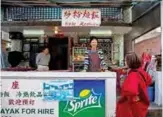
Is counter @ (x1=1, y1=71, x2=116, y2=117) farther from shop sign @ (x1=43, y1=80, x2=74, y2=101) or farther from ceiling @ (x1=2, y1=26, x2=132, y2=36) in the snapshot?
ceiling @ (x1=2, y1=26, x2=132, y2=36)

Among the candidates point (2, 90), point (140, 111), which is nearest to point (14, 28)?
point (2, 90)

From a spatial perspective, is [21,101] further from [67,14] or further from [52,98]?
[67,14]

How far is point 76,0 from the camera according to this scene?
302 inches

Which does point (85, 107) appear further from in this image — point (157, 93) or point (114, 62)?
point (114, 62)

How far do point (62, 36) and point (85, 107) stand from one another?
32.6 ft

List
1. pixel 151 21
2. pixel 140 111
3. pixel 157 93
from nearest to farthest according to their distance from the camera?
pixel 140 111
pixel 157 93
pixel 151 21

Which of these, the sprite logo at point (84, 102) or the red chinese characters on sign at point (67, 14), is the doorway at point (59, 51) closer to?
the red chinese characters on sign at point (67, 14)

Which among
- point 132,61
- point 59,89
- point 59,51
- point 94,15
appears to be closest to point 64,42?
point 59,51

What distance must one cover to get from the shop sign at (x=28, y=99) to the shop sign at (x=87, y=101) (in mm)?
209

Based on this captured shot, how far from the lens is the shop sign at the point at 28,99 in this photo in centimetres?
623

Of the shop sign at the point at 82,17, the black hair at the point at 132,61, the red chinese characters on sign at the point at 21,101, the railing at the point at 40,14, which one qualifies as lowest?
the red chinese characters on sign at the point at 21,101

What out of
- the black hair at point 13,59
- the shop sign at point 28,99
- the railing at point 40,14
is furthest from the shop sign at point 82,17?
the railing at point 40,14

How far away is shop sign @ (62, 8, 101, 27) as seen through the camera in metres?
8.70

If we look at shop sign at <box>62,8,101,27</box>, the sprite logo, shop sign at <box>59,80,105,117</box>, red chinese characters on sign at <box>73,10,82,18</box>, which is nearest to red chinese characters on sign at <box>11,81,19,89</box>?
shop sign at <box>59,80,105,117</box>
